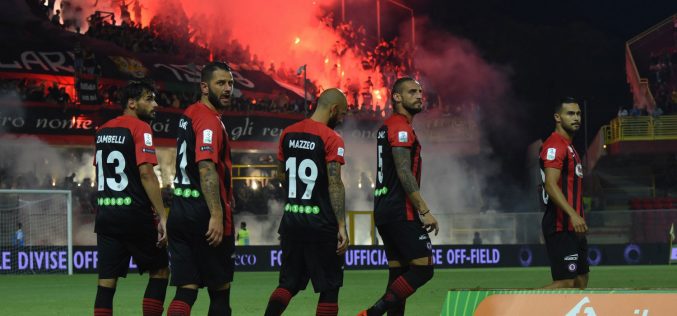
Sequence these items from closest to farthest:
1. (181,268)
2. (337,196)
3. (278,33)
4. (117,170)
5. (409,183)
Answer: (181,268) → (337,196) → (117,170) → (409,183) → (278,33)

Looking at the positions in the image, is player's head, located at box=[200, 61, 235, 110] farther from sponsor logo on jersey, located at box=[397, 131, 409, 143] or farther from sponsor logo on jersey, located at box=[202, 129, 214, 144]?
sponsor logo on jersey, located at box=[397, 131, 409, 143]

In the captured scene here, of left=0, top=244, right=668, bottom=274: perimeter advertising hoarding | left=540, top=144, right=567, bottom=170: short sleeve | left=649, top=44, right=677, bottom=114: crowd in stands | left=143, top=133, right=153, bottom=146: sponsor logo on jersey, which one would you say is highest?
left=649, top=44, right=677, bottom=114: crowd in stands

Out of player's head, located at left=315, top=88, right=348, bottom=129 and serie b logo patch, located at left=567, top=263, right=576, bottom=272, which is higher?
player's head, located at left=315, top=88, right=348, bottom=129

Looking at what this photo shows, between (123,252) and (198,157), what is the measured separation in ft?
5.31

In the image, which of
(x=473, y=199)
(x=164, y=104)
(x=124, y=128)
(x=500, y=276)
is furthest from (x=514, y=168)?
(x=124, y=128)

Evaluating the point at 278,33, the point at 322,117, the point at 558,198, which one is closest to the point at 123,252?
the point at 322,117

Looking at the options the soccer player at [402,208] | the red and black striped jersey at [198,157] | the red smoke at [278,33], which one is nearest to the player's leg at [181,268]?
the red and black striped jersey at [198,157]

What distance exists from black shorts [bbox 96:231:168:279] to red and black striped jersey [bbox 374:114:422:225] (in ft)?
6.76

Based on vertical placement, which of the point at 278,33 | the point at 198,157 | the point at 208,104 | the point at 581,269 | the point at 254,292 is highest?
the point at 278,33

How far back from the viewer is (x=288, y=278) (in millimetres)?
8352

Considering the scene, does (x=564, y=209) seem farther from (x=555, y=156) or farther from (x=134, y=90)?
(x=134, y=90)

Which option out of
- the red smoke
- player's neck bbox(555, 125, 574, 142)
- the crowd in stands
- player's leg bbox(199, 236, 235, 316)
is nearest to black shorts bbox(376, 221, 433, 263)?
player's neck bbox(555, 125, 574, 142)

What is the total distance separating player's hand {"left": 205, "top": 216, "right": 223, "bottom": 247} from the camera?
724cm

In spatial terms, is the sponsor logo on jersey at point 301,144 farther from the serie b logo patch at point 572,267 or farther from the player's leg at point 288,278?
→ the serie b logo patch at point 572,267
